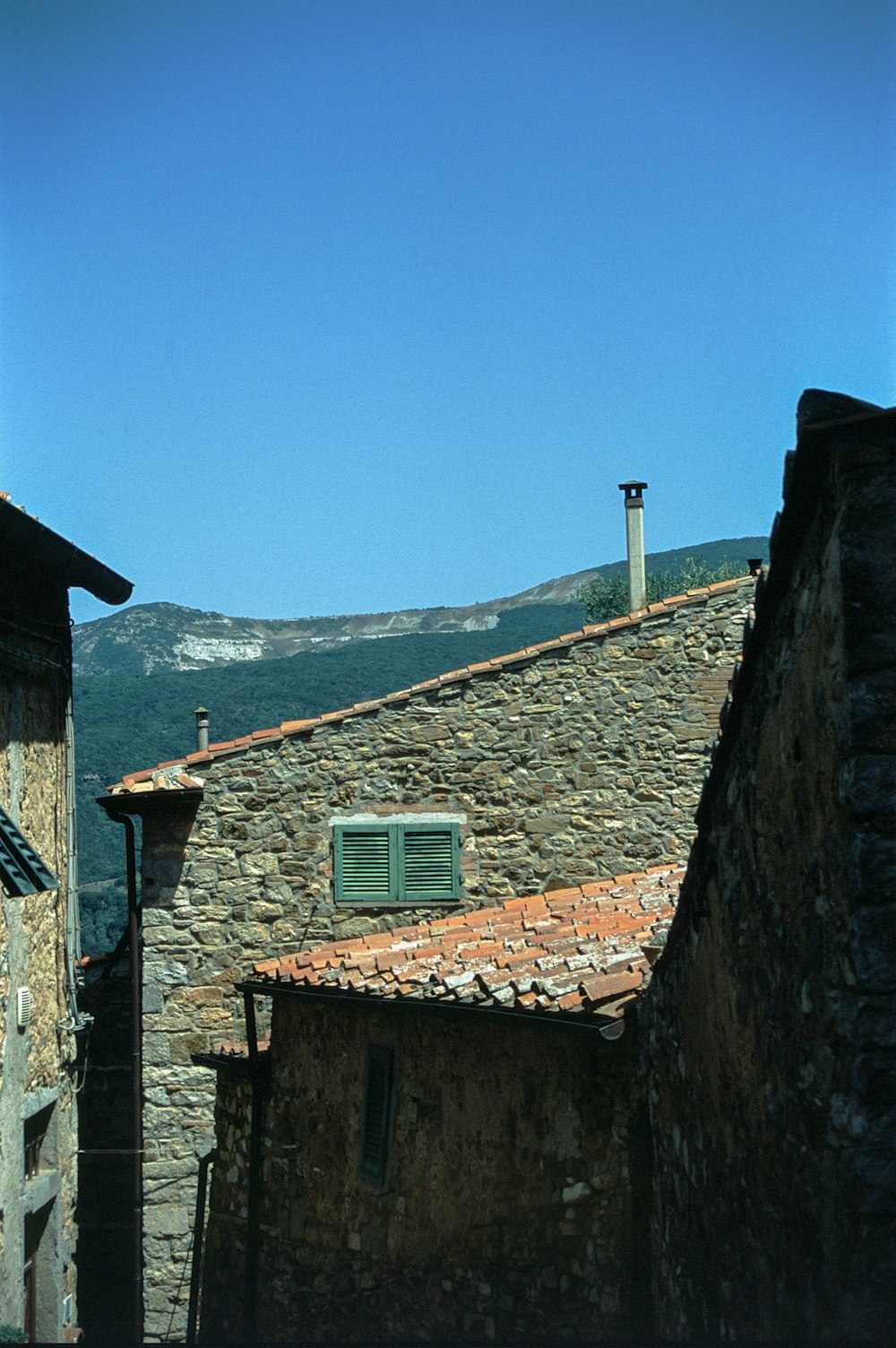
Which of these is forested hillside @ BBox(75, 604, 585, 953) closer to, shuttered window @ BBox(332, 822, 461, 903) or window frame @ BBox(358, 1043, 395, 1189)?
shuttered window @ BBox(332, 822, 461, 903)

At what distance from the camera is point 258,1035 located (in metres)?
12.6

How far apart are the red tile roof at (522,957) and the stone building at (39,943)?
164cm

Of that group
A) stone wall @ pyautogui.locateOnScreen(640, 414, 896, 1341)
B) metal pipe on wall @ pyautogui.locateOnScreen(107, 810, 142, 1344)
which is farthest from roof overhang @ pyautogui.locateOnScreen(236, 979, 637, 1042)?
metal pipe on wall @ pyautogui.locateOnScreen(107, 810, 142, 1344)

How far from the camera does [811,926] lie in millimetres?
3018

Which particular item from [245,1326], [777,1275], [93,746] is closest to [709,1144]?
[777,1275]

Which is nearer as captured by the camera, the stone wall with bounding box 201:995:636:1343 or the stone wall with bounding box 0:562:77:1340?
the stone wall with bounding box 201:995:636:1343

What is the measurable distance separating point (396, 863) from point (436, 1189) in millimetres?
5184

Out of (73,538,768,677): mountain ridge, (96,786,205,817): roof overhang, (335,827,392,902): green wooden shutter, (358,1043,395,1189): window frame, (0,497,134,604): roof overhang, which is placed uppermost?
(73,538,768,677): mountain ridge

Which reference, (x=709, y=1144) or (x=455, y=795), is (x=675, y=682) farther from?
(x=709, y=1144)

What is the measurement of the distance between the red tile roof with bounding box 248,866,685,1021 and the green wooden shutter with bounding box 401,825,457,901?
1.29m

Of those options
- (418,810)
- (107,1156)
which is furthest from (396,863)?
(107,1156)

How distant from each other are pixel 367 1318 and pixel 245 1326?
6.65 feet

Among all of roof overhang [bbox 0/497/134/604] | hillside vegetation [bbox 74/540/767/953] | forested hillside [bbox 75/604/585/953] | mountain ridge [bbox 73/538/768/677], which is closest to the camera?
roof overhang [bbox 0/497/134/604]

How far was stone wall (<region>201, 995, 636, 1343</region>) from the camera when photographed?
661 centimetres
